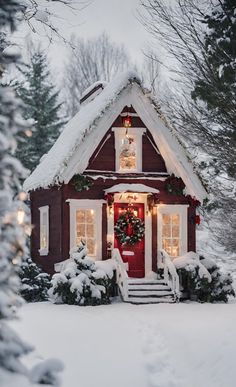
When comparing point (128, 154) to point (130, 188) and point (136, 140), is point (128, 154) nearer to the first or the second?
point (136, 140)

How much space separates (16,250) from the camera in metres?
4.73

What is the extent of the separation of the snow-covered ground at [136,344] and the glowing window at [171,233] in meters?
4.54

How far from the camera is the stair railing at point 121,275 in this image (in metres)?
17.8

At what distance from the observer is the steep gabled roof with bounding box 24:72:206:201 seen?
19078 mm

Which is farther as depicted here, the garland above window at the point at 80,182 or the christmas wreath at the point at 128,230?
the christmas wreath at the point at 128,230

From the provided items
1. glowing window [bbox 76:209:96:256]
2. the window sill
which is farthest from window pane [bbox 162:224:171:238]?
the window sill

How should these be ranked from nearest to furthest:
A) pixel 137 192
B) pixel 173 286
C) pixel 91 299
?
pixel 91 299 → pixel 173 286 → pixel 137 192

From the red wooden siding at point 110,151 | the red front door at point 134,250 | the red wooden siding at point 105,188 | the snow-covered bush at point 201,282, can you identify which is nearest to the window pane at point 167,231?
the red wooden siding at point 105,188

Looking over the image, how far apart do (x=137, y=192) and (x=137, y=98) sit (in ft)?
10.0

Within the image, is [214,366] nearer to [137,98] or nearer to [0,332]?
[0,332]

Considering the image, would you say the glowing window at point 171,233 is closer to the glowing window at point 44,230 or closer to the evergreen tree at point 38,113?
the glowing window at point 44,230

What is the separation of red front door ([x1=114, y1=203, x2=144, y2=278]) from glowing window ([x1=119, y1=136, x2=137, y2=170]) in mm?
1288

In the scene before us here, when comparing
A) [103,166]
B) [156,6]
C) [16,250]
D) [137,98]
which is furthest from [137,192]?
[16,250]

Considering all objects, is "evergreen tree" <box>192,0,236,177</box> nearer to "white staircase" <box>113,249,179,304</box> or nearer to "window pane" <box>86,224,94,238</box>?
"white staircase" <box>113,249,179,304</box>
